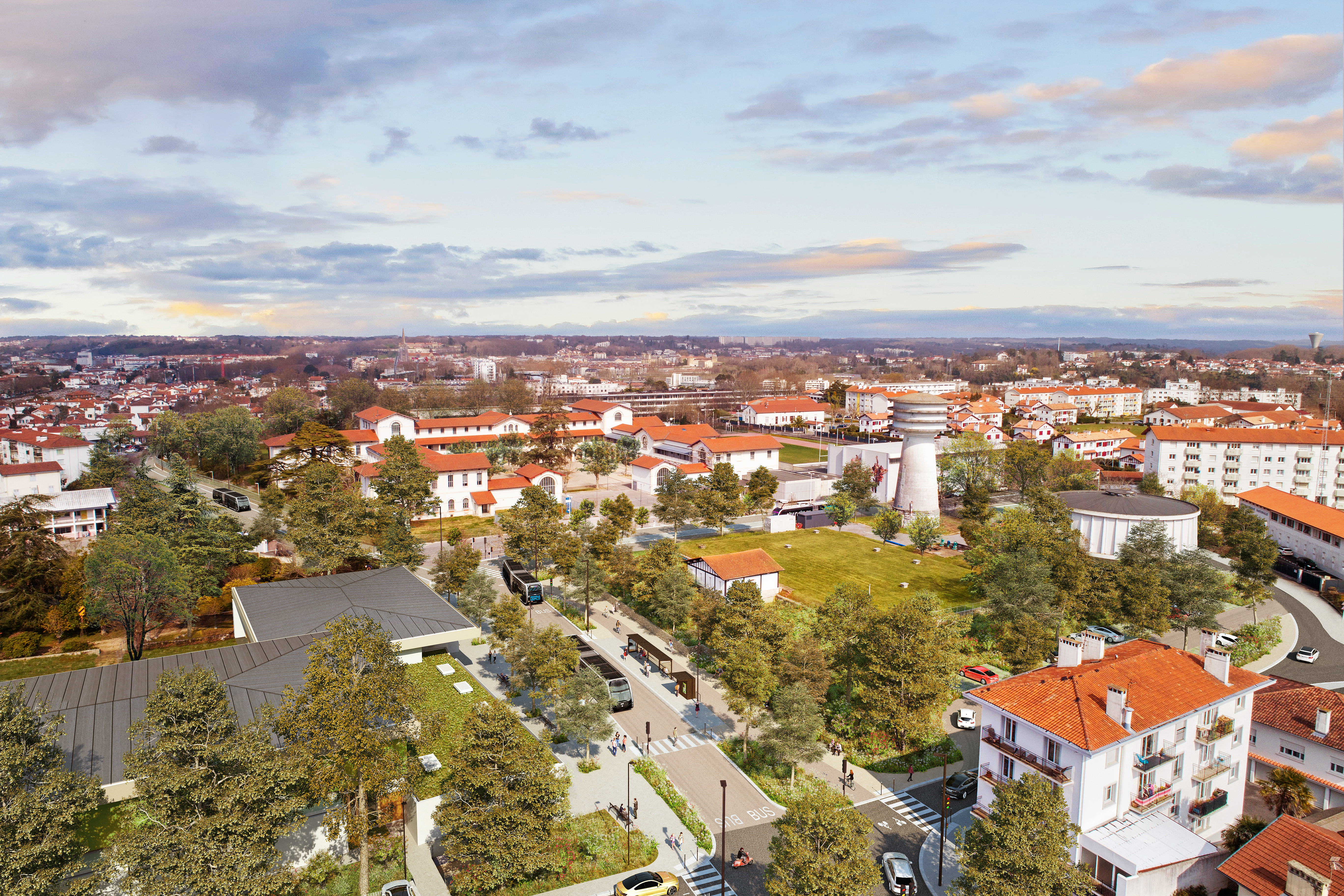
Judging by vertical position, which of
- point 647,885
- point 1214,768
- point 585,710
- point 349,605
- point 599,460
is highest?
point 599,460

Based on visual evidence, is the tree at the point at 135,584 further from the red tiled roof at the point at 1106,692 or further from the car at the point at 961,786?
the red tiled roof at the point at 1106,692

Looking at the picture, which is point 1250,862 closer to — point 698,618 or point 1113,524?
point 698,618

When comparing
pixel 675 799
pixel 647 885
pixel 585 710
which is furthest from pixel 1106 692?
pixel 585 710

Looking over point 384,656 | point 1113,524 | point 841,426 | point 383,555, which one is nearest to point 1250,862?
point 384,656

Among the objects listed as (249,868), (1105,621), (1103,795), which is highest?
(249,868)

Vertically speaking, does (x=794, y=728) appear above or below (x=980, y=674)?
above

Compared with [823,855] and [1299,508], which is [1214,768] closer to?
[823,855]

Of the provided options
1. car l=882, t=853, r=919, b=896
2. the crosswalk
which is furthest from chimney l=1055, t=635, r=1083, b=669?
car l=882, t=853, r=919, b=896
